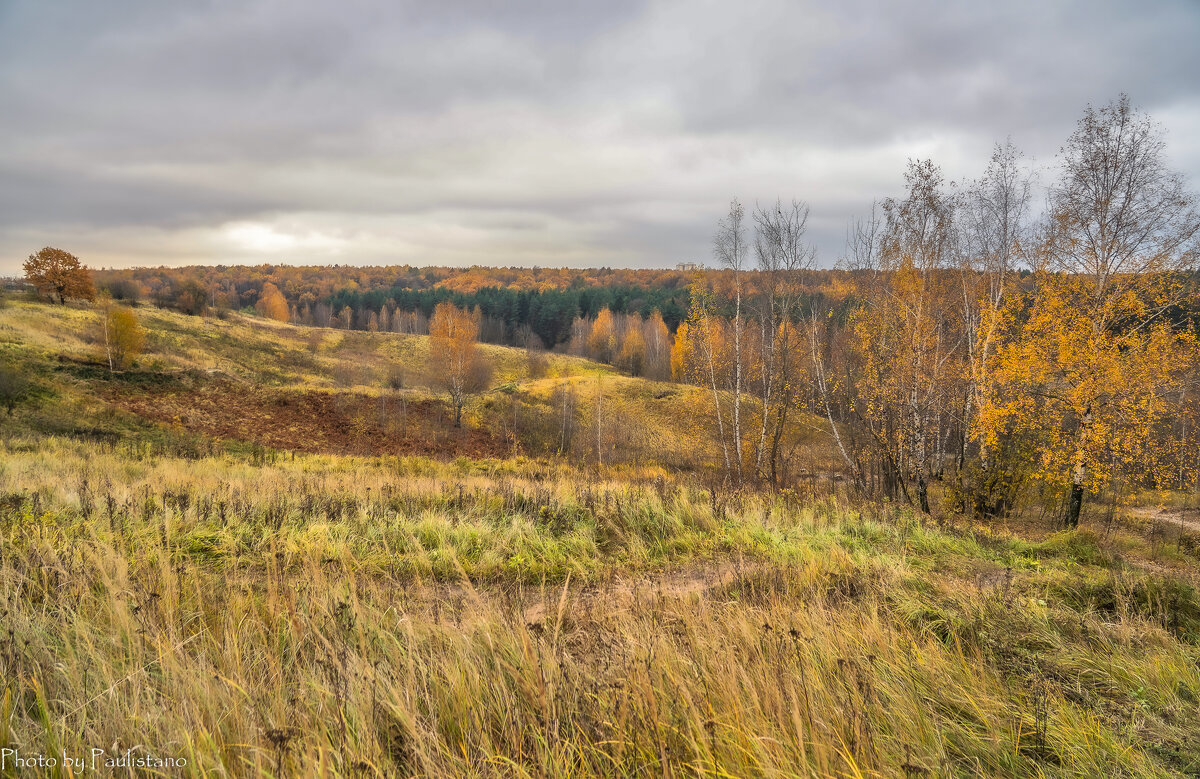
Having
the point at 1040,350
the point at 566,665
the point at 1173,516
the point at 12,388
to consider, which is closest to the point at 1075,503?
the point at 1040,350

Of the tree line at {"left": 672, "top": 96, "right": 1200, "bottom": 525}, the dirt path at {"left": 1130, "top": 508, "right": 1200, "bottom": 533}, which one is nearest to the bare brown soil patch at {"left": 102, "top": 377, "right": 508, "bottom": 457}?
the tree line at {"left": 672, "top": 96, "right": 1200, "bottom": 525}

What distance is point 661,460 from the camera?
31.8 metres

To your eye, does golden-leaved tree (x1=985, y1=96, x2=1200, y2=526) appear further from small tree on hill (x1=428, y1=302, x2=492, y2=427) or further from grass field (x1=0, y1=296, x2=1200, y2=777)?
small tree on hill (x1=428, y1=302, x2=492, y2=427)

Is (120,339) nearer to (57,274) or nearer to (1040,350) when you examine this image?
(57,274)

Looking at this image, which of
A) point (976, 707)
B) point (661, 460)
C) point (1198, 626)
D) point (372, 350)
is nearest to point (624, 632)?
point (976, 707)

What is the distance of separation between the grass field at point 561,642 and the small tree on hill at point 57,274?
6361cm

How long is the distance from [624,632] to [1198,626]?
5488mm

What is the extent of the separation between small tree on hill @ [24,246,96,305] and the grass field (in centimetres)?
6361

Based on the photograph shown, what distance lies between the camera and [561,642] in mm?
2977

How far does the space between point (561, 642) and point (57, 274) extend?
244ft

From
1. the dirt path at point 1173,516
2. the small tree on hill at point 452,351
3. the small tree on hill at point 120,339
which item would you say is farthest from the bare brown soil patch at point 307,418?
the dirt path at point 1173,516


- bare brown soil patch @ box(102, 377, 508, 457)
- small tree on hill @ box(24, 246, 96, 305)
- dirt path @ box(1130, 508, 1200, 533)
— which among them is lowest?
dirt path @ box(1130, 508, 1200, 533)

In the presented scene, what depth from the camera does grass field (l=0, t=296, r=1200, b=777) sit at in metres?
2.04

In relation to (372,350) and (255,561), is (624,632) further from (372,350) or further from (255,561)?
(372,350)
